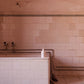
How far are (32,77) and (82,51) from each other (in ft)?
5.68

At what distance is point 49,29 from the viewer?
3.76 m

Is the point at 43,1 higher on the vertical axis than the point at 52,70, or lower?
higher

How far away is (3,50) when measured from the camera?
379 centimetres

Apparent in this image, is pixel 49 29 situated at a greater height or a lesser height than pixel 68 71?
greater

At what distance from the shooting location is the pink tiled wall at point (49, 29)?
373 cm

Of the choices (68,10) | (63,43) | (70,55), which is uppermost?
(68,10)

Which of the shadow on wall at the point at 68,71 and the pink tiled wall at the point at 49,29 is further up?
the pink tiled wall at the point at 49,29

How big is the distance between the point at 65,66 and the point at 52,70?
41 centimetres

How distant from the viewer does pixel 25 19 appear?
3748 millimetres

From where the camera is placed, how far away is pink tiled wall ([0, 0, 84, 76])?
12.2ft

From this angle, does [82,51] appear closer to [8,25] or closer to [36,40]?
[36,40]

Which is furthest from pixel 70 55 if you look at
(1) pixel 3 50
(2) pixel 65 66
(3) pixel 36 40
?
(1) pixel 3 50

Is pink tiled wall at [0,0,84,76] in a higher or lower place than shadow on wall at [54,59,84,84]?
higher

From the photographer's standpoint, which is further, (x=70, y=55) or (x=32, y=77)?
(x=70, y=55)
